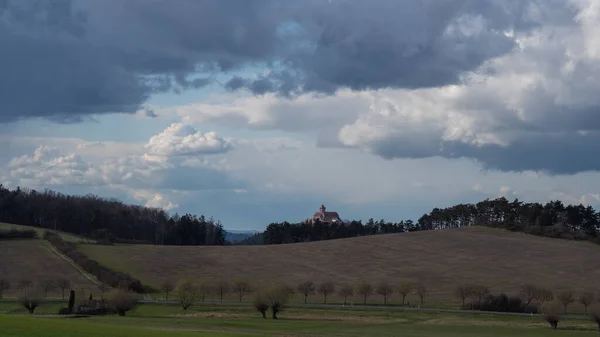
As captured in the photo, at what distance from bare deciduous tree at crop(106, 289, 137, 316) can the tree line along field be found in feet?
82.2

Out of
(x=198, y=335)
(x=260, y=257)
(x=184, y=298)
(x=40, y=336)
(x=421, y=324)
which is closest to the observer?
(x=40, y=336)

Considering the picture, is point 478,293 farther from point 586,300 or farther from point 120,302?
point 120,302

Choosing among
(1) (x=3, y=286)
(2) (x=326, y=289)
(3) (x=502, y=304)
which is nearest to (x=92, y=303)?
(1) (x=3, y=286)

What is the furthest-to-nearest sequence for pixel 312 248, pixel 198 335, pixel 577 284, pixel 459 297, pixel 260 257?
pixel 312 248 → pixel 260 257 → pixel 577 284 → pixel 459 297 → pixel 198 335

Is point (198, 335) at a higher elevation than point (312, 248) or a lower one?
lower

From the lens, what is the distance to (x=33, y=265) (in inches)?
4916

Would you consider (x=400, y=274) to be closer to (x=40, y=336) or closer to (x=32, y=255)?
(x=32, y=255)

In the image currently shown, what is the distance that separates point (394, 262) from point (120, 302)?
67.1 meters

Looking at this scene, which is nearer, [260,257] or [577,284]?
[577,284]

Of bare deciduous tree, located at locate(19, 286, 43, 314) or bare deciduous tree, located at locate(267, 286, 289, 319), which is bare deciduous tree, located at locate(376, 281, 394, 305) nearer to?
bare deciduous tree, located at locate(267, 286, 289, 319)

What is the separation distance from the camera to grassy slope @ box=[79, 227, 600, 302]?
121 metres

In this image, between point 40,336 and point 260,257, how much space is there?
351ft

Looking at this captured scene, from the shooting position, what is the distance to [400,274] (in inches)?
4941

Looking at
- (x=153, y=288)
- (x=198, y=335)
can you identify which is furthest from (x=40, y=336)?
(x=153, y=288)
